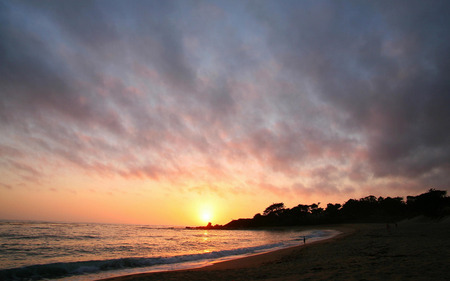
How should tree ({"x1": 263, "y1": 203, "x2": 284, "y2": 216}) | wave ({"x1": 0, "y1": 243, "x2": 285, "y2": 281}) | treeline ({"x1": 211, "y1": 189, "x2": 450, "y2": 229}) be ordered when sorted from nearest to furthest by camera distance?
wave ({"x1": 0, "y1": 243, "x2": 285, "y2": 281})
treeline ({"x1": 211, "y1": 189, "x2": 450, "y2": 229})
tree ({"x1": 263, "y1": 203, "x2": 284, "y2": 216})

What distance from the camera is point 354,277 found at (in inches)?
380

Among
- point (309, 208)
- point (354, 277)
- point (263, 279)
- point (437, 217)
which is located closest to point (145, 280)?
point (263, 279)

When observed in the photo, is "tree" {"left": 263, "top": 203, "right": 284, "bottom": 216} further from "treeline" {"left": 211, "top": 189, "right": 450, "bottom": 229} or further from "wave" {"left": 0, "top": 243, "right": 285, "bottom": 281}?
"wave" {"left": 0, "top": 243, "right": 285, "bottom": 281}

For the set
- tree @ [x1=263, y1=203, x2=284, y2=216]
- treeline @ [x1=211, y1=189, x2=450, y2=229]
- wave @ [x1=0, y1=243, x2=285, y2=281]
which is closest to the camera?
wave @ [x1=0, y1=243, x2=285, y2=281]

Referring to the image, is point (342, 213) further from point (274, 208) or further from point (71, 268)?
point (71, 268)

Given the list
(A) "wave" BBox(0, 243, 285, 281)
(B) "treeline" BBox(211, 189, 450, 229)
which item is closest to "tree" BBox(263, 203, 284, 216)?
(B) "treeline" BBox(211, 189, 450, 229)

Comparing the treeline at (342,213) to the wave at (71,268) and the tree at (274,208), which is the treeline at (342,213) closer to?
the tree at (274,208)

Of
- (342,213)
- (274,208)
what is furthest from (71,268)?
(274,208)

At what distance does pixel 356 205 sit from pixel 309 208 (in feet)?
95.6

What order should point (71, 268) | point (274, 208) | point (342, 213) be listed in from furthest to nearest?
point (274, 208)
point (342, 213)
point (71, 268)

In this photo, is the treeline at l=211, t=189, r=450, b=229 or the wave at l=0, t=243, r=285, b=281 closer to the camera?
the wave at l=0, t=243, r=285, b=281

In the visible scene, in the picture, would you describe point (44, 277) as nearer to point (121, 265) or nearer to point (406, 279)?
point (121, 265)

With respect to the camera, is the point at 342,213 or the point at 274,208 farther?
the point at 274,208

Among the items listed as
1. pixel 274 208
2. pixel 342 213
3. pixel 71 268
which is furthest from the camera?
pixel 274 208
